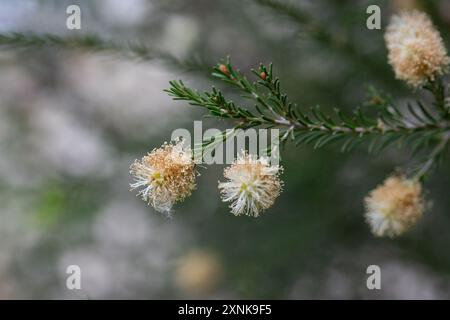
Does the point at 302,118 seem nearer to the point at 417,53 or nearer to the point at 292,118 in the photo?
the point at 292,118

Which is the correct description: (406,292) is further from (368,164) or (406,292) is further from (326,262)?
(368,164)

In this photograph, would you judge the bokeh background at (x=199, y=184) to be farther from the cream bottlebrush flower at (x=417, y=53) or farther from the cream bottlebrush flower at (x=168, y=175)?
the cream bottlebrush flower at (x=168, y=175)

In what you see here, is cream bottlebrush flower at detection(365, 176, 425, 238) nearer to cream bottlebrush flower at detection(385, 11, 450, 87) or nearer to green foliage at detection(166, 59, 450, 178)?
green foliage at detection(166, 59, 450, 178)

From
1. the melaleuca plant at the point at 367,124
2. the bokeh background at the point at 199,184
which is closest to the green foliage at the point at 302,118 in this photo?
the melaleuca plant at the point at 367,124

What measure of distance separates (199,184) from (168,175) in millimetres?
1176

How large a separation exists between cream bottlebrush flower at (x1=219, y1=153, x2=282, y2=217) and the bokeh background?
51 centimetres

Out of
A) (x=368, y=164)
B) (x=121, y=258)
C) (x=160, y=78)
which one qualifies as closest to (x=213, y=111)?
(x=368, y=164)

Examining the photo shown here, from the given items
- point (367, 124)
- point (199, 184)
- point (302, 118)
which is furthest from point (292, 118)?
point (199, 184)

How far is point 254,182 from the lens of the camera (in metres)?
0.64

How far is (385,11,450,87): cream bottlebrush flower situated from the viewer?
28.9 inches

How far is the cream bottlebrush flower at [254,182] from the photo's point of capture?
64 centimetres

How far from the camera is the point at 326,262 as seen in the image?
1.68m

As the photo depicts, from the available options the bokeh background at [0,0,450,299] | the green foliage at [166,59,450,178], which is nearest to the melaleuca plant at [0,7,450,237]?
the green foliage at [166,59,450,178]
